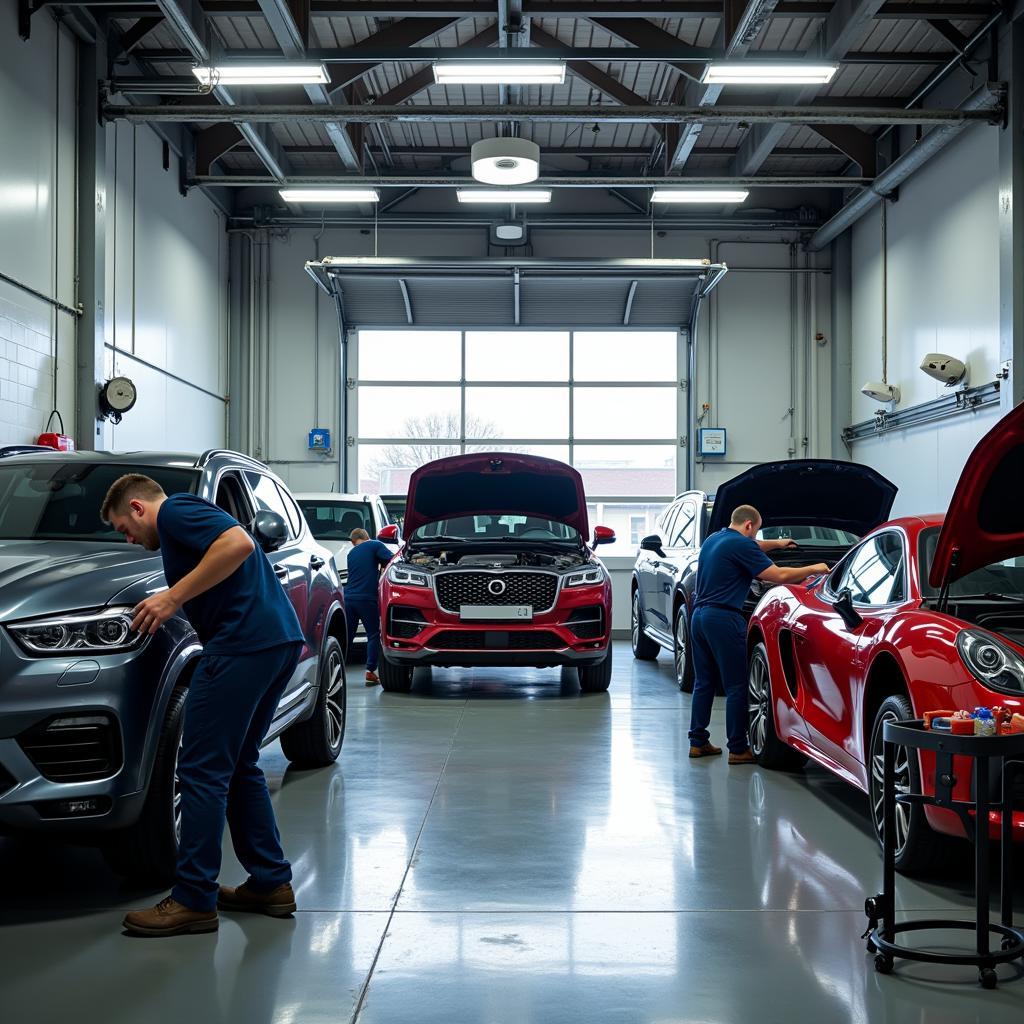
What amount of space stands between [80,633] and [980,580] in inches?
145

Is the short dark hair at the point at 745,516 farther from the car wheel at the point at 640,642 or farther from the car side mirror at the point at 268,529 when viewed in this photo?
the car wheel at the point at 640,642

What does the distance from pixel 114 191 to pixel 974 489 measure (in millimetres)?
11834

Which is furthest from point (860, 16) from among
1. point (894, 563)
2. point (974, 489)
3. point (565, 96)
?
point (974, 489)

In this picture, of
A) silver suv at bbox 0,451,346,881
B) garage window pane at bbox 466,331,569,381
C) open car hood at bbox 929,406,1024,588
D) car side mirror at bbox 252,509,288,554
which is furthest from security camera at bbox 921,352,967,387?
silver suv at bbox 0,451,346,881

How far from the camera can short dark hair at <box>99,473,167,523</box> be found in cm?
396

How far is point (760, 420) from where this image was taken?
63.1 feet

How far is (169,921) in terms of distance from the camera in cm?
390

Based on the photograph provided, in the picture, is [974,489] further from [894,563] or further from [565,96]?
[565,96]

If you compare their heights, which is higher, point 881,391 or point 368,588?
point 881,391

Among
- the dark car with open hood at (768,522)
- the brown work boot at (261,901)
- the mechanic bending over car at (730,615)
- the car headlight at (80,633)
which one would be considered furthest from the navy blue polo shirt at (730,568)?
the car headlight at (80,633)

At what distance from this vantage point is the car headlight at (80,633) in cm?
383

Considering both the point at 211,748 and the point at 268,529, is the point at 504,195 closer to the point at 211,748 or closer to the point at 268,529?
the point at 268,529

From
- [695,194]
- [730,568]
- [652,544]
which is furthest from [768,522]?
[695,194]

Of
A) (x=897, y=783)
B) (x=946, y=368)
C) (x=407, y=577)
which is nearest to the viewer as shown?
(x=897, y=783)
